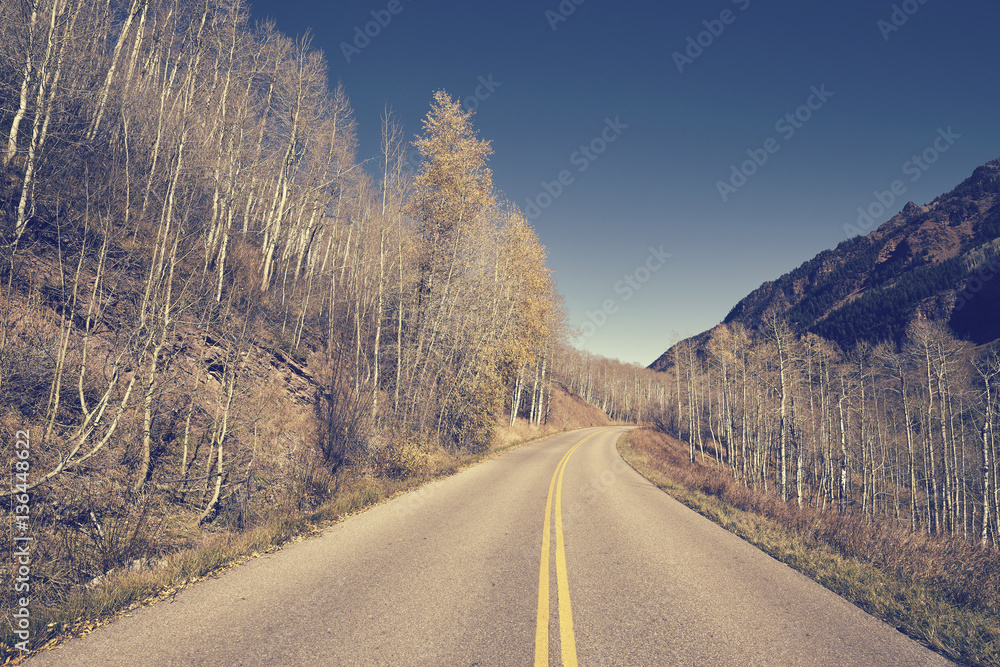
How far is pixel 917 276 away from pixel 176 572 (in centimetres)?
13778

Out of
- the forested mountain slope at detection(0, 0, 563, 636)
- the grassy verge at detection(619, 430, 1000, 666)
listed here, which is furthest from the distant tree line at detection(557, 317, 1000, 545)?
the forested mountain slope at detection(0, 0, 563, 636)

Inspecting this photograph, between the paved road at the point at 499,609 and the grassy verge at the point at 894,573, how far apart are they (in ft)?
1.14

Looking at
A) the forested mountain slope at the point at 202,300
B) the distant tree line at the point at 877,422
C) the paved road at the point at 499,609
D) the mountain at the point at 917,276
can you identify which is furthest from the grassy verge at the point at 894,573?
the mountain at the point at 917,276

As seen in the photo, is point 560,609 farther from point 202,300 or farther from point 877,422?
point 877,422

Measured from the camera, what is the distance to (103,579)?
434 cm

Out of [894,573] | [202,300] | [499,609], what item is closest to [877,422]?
[894,573]

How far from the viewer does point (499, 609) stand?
13.8 feet

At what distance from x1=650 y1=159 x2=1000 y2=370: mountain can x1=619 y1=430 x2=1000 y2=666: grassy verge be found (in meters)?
64.9

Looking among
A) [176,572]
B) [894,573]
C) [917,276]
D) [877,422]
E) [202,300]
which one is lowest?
[176,572]

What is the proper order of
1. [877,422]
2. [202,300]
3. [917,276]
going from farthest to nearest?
[917,276] < [877,422] < [202,300]

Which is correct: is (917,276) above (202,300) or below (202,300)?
above

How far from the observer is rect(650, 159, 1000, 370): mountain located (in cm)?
7869

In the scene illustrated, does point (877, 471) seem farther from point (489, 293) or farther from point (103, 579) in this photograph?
point (103, 579)

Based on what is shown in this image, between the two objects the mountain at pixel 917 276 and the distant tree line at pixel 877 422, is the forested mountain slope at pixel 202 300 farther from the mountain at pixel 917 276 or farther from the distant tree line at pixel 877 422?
the mountain at pixel 917 276
